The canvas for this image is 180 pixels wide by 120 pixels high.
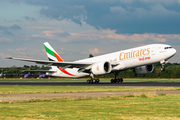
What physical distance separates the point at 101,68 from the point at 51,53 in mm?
16776

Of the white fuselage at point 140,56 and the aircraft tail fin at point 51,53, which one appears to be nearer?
the white fuselage at point 140,56

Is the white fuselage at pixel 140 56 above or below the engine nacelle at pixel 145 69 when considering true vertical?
above

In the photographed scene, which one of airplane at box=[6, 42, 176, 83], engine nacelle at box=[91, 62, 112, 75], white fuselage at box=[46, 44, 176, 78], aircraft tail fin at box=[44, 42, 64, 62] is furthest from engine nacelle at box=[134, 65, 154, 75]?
aircraft tail fin at box=[44, 42, 64, 62]

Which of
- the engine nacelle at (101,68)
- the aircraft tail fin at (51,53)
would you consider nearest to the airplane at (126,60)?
the engine nacelle at (101,68)

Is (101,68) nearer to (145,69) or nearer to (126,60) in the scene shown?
(126,60)

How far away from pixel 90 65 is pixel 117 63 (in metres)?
4.98

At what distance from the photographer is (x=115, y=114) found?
34.1 feet

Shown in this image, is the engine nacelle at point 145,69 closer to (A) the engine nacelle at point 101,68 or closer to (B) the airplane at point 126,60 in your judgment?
(B) the airplane at point 126,60

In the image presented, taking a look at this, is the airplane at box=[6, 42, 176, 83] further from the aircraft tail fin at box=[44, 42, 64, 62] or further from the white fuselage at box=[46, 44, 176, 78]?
the aircraft tail fin at box=[44, 42, 64, 62]

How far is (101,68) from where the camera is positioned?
41.5 meters

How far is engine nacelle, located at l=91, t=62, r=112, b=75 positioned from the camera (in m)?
41.4

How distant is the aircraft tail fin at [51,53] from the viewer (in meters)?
53.7

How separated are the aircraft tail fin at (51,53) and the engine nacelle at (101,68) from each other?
12892mm

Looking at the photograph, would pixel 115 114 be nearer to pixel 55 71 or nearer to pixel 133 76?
pixel 55 71
